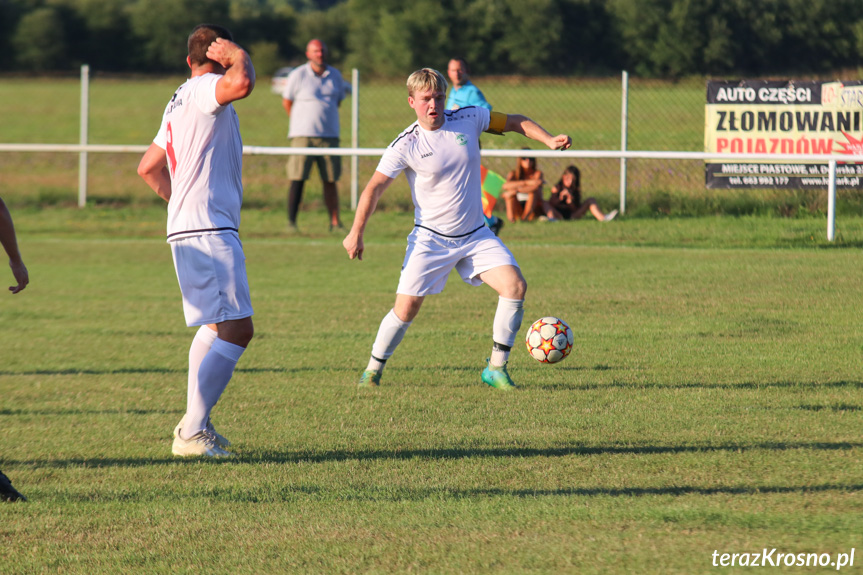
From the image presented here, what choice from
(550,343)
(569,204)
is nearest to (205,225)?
(550,343)

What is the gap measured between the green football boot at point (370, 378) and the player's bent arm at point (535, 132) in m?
1.69

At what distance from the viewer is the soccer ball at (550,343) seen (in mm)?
6496

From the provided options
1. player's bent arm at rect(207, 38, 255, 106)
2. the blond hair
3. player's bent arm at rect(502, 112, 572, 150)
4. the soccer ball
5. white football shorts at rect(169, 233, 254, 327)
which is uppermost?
the blond hair

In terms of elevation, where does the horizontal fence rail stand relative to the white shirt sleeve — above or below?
above

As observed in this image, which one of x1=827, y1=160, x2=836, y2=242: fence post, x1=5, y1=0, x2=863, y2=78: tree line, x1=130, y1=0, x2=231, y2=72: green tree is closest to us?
x1=827, y1=160, x2=836, y2=242: fence post

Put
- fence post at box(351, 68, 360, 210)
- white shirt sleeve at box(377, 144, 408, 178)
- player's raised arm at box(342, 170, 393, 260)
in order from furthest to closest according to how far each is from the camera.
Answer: fence post at box(351, 68, 360, 210) → white shirt sleeve at box(377, 144, 408, 178) → player's raised arm at box(342, 170, 393, 260)

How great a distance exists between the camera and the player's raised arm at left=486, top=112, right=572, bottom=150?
611cm

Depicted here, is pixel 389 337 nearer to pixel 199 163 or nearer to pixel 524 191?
pixel 199 163

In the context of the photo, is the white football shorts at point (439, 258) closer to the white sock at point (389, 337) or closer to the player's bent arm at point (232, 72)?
the white sock at point (389, 337)

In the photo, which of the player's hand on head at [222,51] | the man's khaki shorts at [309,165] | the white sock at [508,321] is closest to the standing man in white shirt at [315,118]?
the man's khaki shorts at [309,165]

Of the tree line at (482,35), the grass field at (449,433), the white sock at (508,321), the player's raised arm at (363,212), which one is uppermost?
the tree line at (482,35)

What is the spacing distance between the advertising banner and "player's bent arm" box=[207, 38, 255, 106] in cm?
1122

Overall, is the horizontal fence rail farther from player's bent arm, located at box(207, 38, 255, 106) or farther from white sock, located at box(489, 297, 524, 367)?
player's bent arm, located at box(207, 38, 255, 106)

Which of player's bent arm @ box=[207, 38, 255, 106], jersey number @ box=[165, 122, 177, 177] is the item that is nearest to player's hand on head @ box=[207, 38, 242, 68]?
player's bent arm @ box=[207, 38, 255, 106]
